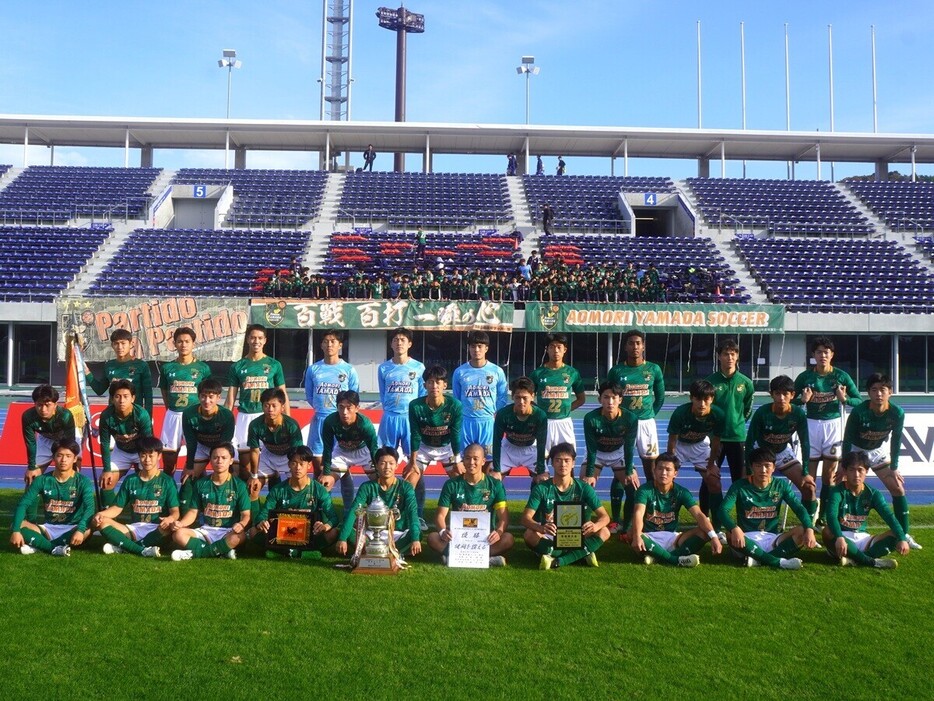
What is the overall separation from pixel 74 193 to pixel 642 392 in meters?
27.8

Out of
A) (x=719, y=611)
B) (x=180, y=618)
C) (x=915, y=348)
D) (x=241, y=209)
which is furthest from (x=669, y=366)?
(x=180, y=618)

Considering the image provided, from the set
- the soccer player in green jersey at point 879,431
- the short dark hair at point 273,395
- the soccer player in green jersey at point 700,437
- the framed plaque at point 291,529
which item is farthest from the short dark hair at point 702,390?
the short dark hair at point 273,395

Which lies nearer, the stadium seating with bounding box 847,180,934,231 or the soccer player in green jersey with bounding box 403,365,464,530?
the soccer player in green jersey with bounding box 403,365,464,530

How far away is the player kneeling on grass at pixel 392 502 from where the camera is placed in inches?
247

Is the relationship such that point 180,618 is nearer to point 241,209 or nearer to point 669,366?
point 669,366

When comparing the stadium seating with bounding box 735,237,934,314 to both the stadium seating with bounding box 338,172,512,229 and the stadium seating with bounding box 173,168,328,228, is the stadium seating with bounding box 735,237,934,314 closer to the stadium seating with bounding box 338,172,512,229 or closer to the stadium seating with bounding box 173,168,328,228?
the stadium seating with bounding box 338,172,512,229

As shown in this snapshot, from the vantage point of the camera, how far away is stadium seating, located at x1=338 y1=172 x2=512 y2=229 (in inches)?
1101

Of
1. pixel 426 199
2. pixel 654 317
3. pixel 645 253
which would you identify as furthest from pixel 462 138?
Result: pixel 654 317

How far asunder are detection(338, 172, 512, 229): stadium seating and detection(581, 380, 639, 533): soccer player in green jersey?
844 inches

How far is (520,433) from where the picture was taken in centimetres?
714

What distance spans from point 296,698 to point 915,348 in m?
23.3

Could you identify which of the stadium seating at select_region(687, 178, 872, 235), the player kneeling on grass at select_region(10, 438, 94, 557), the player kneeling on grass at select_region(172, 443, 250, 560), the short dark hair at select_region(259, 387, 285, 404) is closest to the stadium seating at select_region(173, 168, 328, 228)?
the stadium seating at select_region(687, 178, 872, 235)

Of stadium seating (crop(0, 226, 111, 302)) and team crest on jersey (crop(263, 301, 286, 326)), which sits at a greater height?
stadium seating (crop(0, 226, 111, 302))

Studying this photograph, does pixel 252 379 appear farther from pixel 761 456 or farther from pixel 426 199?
pixel 426 199
